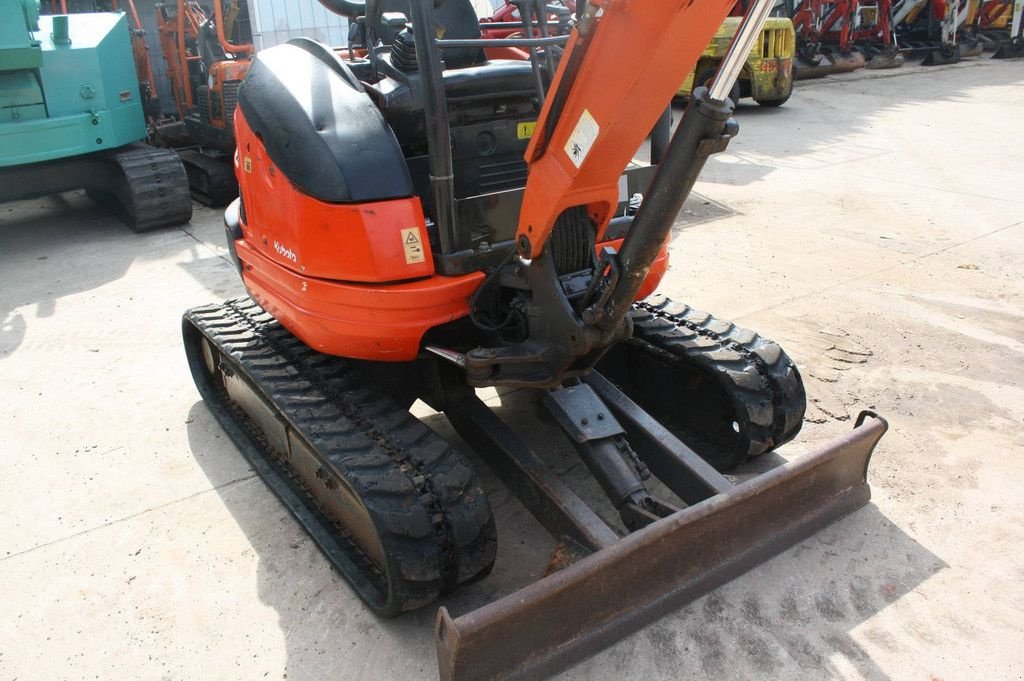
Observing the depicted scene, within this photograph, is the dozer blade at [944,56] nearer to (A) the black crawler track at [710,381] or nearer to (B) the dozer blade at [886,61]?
(B) the dozer blade at [886,61]

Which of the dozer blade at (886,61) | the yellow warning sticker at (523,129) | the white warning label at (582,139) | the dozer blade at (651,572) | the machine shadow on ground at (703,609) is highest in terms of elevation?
the white warning label at (582,139)

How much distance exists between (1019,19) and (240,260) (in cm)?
2029

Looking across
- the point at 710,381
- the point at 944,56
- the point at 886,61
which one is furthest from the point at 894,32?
the point at 710,381

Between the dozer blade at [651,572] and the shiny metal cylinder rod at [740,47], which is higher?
the shiny metal cylinder rod at [740,47]

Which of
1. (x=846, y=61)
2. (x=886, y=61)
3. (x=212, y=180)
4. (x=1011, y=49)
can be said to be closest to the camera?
(x=212, y=180)

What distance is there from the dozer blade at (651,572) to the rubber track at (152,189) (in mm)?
5550

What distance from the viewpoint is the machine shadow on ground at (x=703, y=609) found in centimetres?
236

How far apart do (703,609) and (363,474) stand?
1100 mm

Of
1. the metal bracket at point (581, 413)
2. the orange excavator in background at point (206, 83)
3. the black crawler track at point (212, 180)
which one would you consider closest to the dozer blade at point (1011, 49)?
the orange excavator in background at point (206, 83)

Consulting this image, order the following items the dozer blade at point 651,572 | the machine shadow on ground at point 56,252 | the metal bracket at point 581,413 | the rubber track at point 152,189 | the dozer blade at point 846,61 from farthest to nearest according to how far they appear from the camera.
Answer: the dozer blade at point 846,61, the rubber track at point 152,189, the machine shadow on ground at point 56,252, the metal bracket at point 581,413, the dozer blade at point 651,572

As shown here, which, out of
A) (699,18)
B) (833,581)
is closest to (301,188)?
(699,18)

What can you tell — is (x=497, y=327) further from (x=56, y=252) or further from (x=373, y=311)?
(x=56, y=252)

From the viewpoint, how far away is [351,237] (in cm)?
255

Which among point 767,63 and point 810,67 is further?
point 810,67
